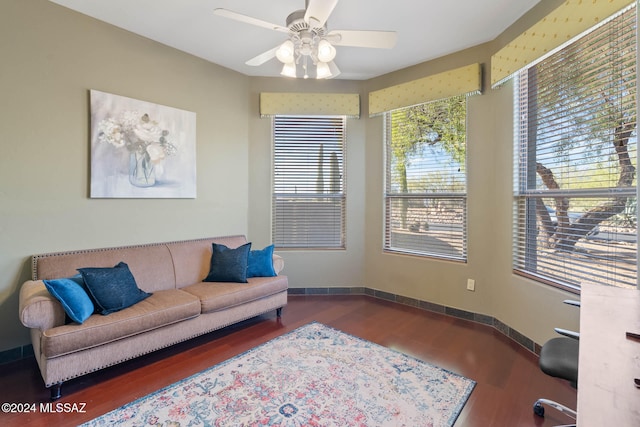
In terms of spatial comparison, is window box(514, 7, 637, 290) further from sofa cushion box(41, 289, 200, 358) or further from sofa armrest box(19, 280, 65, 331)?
sofa armrest box(19, 280, 65, 331)

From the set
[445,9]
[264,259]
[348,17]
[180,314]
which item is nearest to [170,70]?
[348,17]

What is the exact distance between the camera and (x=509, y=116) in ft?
9.37

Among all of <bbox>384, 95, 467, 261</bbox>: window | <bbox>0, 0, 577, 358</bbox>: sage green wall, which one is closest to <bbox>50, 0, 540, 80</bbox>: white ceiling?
<bbox>0, 0, 577, 358</bbox>: sage green wall

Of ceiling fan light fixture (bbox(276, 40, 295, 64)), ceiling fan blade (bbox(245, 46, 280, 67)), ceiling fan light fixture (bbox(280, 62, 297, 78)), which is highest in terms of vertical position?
ceiling fan blade (bbox(245, 46, 280, 67))

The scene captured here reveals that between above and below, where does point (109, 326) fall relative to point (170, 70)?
below

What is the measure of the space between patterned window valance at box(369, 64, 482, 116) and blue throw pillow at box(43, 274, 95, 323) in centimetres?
347

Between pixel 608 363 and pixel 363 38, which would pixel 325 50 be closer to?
pixel 363 38

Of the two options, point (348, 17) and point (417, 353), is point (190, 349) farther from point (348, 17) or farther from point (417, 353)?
point (348, 17)

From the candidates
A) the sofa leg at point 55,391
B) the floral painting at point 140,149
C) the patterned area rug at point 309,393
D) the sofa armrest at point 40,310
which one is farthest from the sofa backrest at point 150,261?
the patterned area rug at point 309,393

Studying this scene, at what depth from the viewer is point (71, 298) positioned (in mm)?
2037

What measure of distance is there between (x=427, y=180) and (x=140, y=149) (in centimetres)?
308

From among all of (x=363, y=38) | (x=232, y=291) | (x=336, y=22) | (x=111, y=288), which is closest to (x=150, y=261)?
(x=111, y=288)

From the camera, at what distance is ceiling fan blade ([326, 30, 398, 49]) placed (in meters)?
2.12

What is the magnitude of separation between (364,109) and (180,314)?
318 cm
